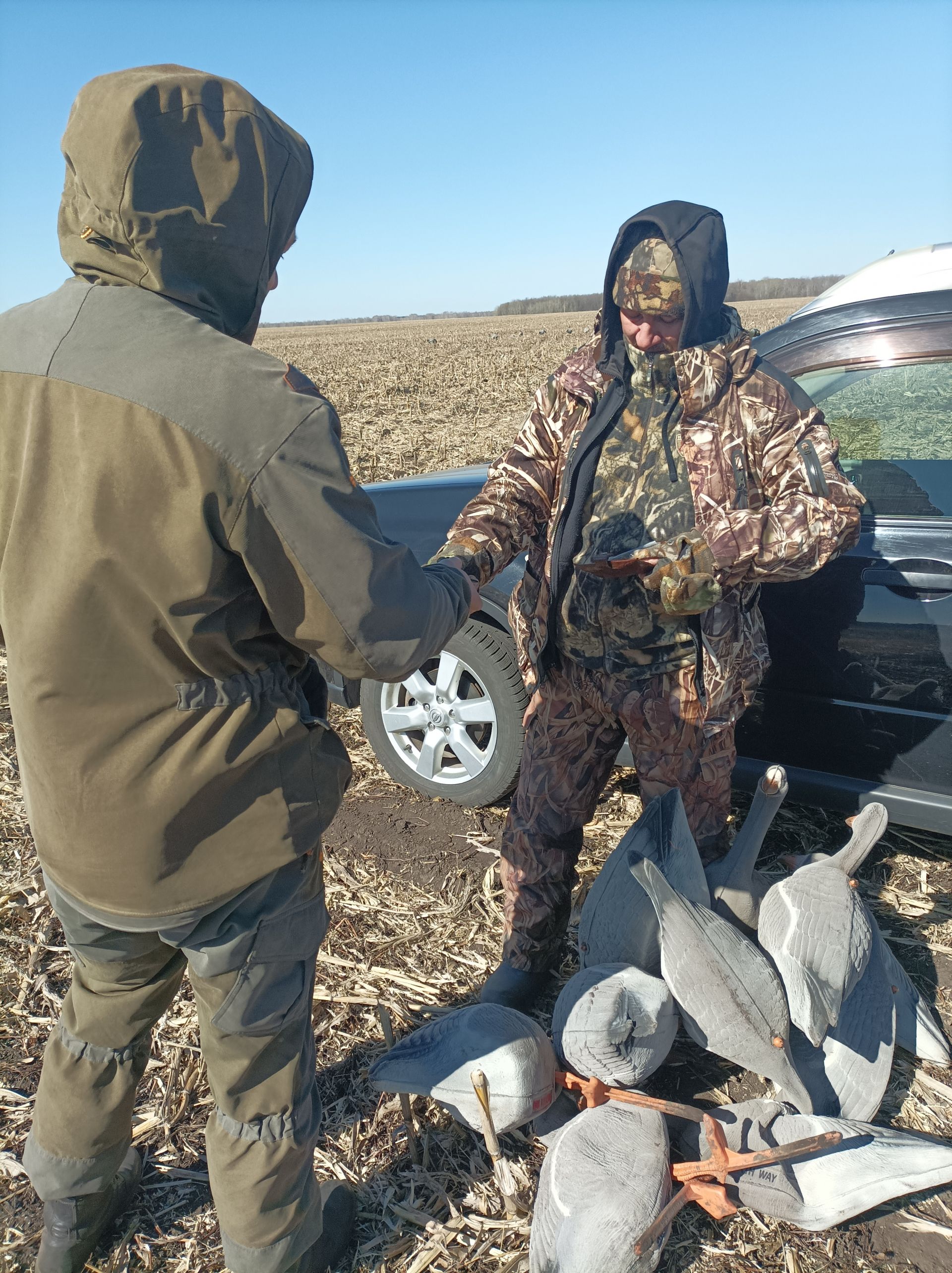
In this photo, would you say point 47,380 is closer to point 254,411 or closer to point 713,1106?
point 254,411

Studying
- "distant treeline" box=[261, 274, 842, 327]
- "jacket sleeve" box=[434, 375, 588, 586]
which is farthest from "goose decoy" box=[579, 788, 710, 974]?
"distant treeline" box=[261, 274, 842, 327]

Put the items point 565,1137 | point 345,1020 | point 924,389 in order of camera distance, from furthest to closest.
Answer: point 924,389 → point 345,1020 → point 565,1137

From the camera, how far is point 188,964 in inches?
70.7

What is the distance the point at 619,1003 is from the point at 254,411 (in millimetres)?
1560

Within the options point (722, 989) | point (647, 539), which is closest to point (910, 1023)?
point (722, 989)

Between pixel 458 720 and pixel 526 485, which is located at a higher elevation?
pixel 526 485

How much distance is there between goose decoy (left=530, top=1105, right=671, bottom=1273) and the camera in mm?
1890

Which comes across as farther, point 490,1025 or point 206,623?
point 490,1025

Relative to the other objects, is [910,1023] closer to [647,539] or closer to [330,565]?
[647,539]

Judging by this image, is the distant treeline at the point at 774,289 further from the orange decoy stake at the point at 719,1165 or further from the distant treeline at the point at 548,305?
the orange decoy stake at the point at 719,1165

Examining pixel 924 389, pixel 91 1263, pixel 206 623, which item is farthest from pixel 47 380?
pixel 924 389

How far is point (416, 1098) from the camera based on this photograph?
262 cm

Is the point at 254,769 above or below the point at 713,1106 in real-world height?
above

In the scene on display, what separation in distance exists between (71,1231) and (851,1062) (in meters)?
1.88
